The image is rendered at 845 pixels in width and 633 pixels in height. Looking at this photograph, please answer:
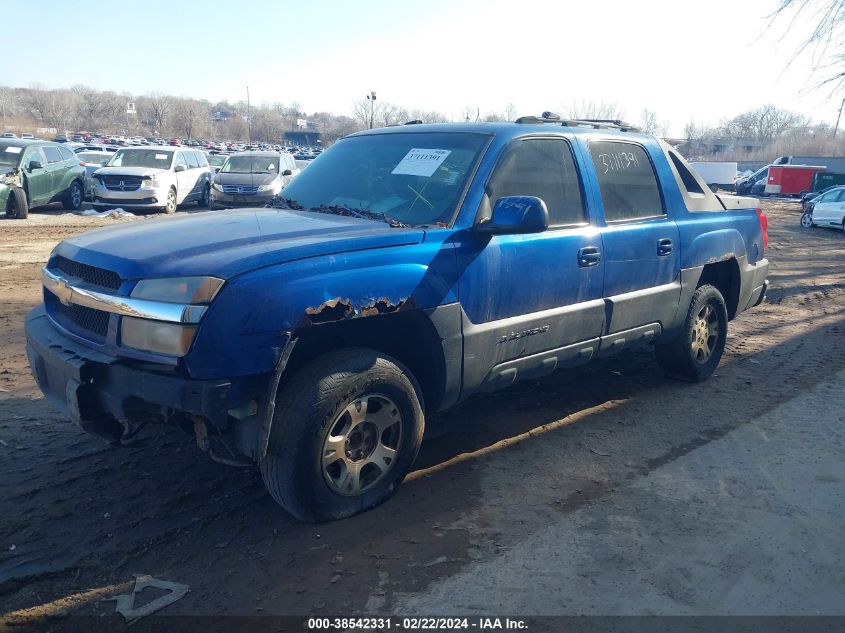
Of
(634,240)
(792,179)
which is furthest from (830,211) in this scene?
(792,179)

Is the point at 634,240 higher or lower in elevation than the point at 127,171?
lower

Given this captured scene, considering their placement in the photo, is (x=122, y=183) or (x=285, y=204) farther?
(x=122, y=183)

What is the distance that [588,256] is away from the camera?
4426 millimetres

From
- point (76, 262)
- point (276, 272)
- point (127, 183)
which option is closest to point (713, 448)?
point (276, 272)

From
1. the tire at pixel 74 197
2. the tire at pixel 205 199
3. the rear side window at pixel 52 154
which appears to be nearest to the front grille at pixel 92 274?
the rear side window at pixel 52 154

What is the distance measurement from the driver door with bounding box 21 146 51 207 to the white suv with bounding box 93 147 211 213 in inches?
41.5

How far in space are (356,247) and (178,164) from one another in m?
15.9

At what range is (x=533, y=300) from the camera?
412cm

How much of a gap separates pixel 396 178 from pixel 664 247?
6.98ft

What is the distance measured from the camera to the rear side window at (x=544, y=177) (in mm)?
4133

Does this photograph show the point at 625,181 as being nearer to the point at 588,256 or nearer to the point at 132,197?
the point at 588,256

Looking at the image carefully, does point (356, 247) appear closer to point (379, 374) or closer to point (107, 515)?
point (379, 374)

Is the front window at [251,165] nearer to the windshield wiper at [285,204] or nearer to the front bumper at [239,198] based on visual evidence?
the front bumper at [239,198]

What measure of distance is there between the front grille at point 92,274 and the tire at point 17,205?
12.7m
